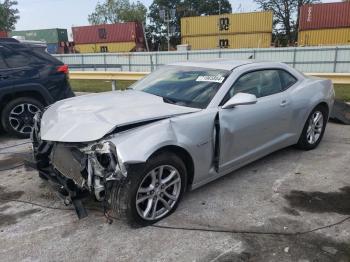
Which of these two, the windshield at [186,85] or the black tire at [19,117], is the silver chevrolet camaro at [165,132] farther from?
the black tire at [19,117]

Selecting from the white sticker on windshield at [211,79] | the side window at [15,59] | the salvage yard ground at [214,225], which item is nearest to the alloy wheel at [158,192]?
the salvage yard ground at [214,225]

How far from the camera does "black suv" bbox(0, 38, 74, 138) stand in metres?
6.24

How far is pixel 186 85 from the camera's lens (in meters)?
4.25

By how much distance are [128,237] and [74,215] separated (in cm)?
73

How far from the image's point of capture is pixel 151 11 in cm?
8125

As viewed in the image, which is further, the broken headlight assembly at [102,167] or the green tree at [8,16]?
the green tree at [8,16]

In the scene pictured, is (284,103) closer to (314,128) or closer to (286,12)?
(314,128)

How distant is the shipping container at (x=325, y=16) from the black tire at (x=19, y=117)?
31.6 m

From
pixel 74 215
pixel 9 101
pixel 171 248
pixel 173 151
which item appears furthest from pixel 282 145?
pixel 9 101

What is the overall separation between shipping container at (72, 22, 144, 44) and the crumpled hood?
38826 millimetres

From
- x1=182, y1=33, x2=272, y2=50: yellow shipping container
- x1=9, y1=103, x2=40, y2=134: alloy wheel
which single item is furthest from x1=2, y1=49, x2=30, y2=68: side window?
x1=182, y1=33, x2=272, y2=50: yellow shipping container

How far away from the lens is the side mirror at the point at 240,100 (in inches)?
149

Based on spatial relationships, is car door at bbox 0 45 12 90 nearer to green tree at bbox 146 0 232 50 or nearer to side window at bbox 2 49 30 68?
side window at bbox 2 49 30 68

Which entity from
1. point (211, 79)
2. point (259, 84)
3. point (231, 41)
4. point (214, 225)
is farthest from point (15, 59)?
point (231, 41)
